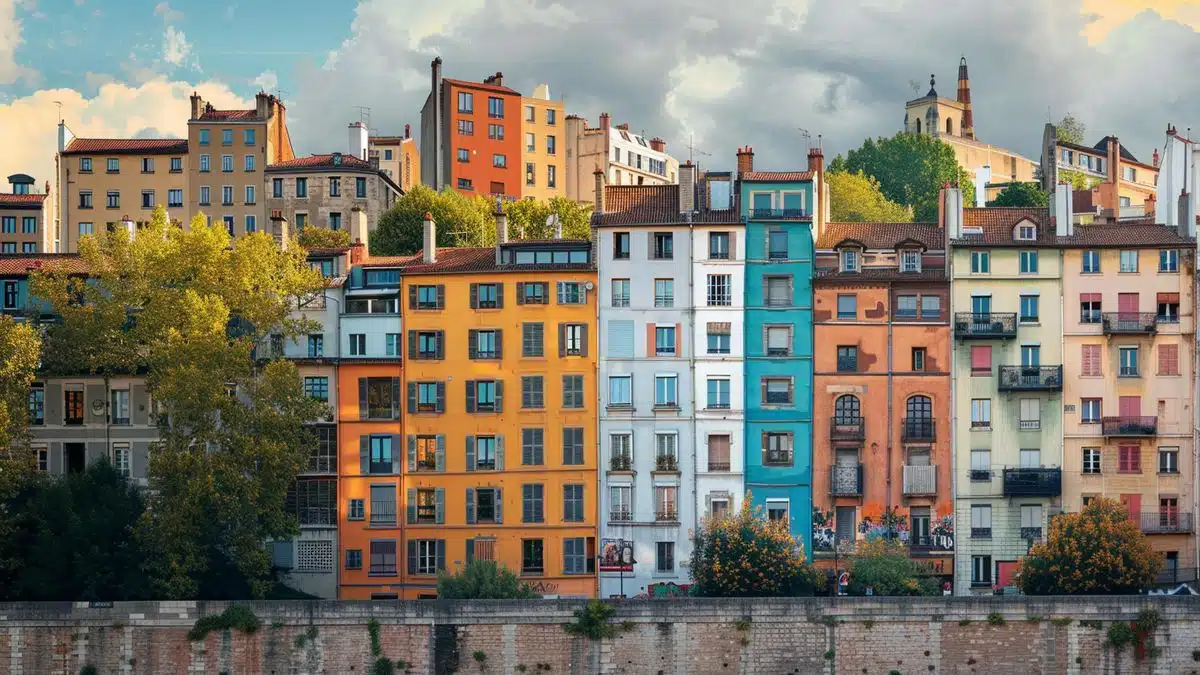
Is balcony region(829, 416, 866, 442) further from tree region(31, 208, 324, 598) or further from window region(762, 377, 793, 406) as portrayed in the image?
tree region(31, 208, 324, 598)

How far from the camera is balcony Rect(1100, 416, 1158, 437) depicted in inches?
3105

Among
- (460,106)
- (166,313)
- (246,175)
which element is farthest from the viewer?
(460,106)

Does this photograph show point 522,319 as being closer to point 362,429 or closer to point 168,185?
point 362,429

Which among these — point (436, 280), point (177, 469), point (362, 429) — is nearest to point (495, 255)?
point (436, 280)

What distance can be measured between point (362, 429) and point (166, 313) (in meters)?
8.88

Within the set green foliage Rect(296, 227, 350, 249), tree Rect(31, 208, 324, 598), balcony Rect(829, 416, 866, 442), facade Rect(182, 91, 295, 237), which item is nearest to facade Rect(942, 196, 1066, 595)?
balcony Rect(829, 416, 866, 442)

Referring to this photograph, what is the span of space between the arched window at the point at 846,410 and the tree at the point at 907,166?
66.2 meters

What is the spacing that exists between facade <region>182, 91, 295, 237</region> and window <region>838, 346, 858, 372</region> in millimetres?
45552

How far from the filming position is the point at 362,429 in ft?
265

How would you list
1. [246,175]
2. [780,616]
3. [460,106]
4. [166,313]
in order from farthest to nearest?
1. [460,106]
2. [246,175]
3. [166,313]
4. [780,616]

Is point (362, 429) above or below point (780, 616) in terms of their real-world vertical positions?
above

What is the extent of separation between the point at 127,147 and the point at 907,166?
5887 centimetres

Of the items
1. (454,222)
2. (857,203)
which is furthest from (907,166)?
(454,222)

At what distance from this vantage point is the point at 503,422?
3164 inches
